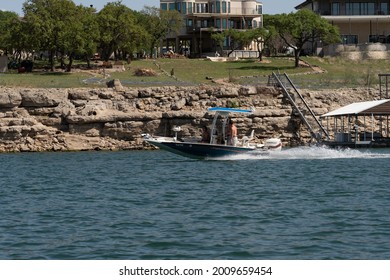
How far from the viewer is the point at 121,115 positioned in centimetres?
6388

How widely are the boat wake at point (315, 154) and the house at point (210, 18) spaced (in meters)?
55.4

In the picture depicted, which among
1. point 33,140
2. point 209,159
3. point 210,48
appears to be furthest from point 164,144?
point 210,48

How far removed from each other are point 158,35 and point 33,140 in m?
45.7

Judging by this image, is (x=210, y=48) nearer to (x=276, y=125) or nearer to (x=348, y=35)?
(x=348, y=35)

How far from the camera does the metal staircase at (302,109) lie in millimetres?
65000

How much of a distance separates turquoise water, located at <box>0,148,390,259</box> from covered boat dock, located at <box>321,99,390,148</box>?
939 centimetres

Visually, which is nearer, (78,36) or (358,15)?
(78,36)

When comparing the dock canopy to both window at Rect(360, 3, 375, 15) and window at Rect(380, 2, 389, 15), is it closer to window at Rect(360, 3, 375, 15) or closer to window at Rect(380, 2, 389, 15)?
window at Rect(360, 3, 375, 15)

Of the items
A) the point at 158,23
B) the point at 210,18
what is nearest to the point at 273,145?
the point at 158,23

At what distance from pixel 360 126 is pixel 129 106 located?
15.3 metres

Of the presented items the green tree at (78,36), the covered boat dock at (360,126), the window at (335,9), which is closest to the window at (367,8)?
the window at (335,9)

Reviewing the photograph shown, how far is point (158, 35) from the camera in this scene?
4171 inches

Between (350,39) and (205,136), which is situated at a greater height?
(350,39)

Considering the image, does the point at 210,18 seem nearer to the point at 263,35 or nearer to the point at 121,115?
the point at 263,35
